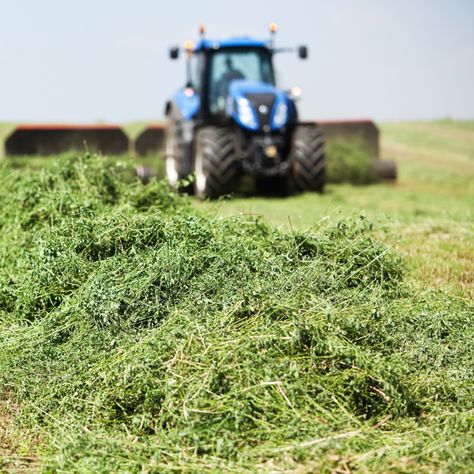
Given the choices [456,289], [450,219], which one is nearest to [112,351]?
[456,289]

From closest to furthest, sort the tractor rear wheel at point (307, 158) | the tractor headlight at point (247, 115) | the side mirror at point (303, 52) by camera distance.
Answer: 1. the tractor headlight at point (247, 115)
2. the tractor rear wheel at point (307, 158)
3. the side mirror at point (303, 52)

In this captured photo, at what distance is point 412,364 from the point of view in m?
4.08

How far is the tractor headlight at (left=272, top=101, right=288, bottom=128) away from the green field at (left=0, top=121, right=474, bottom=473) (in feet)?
23.3

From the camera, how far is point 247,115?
1286 centimetres

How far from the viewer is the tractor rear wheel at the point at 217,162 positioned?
1270cm

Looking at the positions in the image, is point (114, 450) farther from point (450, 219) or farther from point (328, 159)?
point (328, 159)

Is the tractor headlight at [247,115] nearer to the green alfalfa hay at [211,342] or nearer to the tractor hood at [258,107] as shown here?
the tractor hood at [258,107]

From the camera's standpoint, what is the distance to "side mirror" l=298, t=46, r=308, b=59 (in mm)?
14312

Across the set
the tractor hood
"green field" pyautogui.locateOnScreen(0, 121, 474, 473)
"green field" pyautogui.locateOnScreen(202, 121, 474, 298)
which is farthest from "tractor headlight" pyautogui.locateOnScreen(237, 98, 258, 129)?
"green field" pyautogui.locateOnScreen(0, 121, 474, 473)

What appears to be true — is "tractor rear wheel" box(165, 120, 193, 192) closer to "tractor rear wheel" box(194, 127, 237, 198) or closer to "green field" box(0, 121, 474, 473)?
"tractor rear wheel" box(194, 127, 237, 198)

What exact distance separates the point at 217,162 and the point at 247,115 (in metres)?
0.85

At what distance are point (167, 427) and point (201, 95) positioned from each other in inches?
422

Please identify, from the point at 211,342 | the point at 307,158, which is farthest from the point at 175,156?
the point at 211,342

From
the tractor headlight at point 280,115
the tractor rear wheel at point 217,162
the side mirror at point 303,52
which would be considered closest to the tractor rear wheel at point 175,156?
the tractor rear wheel at point 217,162
